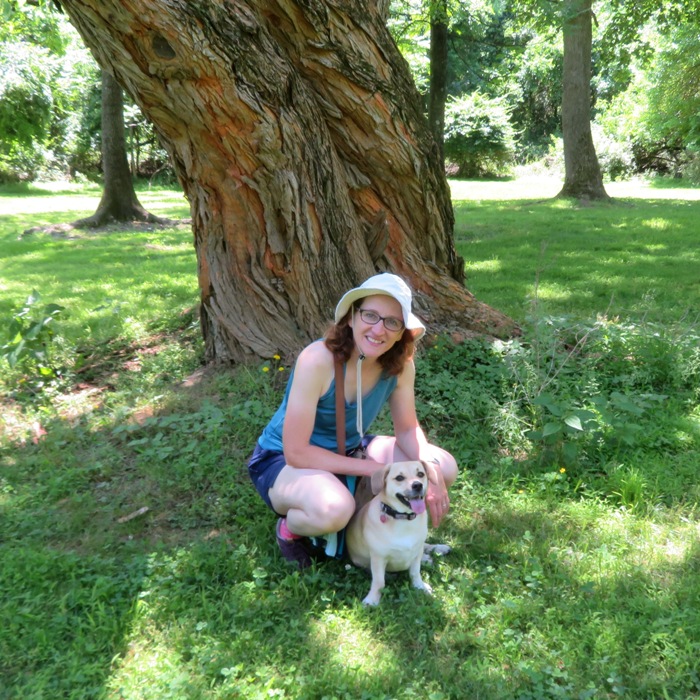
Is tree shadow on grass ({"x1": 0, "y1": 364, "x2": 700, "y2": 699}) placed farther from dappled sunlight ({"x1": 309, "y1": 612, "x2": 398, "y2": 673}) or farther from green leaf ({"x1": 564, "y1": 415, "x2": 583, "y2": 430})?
green leaf ({"x1": 564, "y1": 415, "x2": 583, "y2": 430})

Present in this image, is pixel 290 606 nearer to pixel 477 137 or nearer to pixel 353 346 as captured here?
pixel 353 346

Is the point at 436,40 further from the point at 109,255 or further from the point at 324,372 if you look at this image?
the point at 324,372

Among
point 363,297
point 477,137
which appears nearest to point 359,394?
point 363,297

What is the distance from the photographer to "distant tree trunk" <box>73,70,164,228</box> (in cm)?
1286

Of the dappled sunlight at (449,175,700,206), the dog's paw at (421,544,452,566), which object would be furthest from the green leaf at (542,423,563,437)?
the dappled sunlight at (449,175,700,206)

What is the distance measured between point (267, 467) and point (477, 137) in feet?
96.9

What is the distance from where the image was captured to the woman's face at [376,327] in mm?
2988

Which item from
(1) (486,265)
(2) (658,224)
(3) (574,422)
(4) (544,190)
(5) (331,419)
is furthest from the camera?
(4) (544,190)

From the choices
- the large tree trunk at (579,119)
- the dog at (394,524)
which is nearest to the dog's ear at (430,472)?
the dog at (394,524)

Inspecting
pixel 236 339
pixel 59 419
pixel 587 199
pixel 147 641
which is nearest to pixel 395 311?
pixel 147 641

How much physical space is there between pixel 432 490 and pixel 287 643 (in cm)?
88

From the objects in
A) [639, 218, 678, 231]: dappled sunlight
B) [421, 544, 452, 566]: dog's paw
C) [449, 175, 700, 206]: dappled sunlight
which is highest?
[449, 175, 700, 206]: dappled sunlight

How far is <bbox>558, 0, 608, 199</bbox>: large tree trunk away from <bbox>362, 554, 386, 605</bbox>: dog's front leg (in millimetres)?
13689

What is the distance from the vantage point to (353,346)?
310 centimetres
